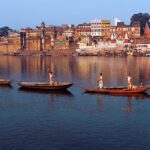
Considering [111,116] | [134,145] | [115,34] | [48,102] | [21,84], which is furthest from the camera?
[115,34]

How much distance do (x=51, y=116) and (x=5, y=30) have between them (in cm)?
15289

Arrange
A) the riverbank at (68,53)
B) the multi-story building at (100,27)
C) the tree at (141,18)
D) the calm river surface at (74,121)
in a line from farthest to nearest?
the tree at (141,18)
the multi-story building at (100,27)
the riverbank at (68,53)
the calm river surface at (74,121)

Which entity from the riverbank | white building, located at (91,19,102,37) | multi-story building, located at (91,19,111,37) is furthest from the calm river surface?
white building, located at (91,19,102,37)

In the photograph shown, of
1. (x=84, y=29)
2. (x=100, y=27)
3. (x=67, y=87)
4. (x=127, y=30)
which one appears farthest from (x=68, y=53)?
(x=67, y=87)

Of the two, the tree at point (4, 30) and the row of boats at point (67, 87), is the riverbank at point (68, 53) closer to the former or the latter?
the tree at point (4, 30)

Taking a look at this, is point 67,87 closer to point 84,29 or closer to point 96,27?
point 96,27

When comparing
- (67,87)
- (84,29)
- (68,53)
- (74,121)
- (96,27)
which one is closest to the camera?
(74,121)

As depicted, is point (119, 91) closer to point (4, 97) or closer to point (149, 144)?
point (4, 97)

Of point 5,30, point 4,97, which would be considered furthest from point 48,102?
point 5,30

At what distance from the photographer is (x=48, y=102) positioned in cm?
2862

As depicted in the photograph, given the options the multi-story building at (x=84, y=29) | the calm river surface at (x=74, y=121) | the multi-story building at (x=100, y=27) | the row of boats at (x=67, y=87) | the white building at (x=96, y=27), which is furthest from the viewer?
the multi-story building at (x=84, y=29)

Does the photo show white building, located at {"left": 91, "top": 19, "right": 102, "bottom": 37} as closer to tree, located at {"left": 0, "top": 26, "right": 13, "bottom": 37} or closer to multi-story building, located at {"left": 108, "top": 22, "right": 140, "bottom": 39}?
multi-story building, located at {"left": 108, "top": 22, "right": 140, "bottom": 39}

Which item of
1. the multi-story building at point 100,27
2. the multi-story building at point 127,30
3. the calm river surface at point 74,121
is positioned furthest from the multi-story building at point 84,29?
the calm river surface at point 74,121

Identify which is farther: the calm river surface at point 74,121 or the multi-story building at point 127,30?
the multi-story building at point 127,30
